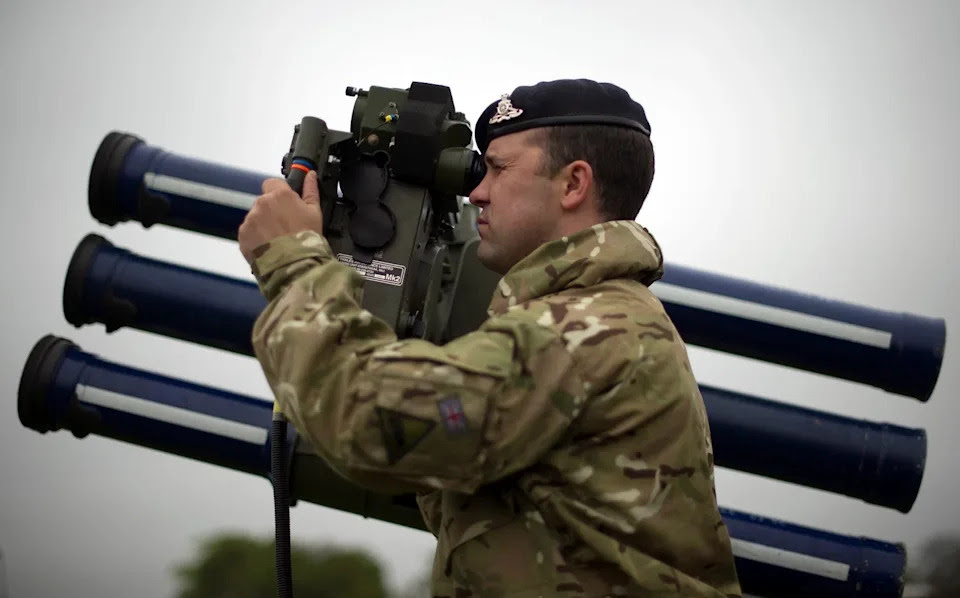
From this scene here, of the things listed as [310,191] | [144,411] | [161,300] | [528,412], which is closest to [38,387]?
[144,411]

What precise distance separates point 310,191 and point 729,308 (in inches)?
60.7

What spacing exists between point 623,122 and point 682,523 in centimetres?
55

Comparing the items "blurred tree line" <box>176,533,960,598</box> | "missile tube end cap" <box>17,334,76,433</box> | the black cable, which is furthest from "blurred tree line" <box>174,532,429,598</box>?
the black cable

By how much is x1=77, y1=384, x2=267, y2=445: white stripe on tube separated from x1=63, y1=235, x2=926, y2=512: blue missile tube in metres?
0.19

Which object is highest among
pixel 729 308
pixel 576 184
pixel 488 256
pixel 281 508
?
pixel 576 184

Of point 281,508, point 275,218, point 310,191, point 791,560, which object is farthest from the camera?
point 791,560

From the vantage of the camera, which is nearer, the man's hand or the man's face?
the man's hand

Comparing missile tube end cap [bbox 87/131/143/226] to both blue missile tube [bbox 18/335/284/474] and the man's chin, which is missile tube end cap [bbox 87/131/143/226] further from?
the man's chin

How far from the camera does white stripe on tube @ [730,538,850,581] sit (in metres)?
2.51

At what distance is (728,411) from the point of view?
2543 millimetres

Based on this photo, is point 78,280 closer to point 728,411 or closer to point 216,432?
point 216,432

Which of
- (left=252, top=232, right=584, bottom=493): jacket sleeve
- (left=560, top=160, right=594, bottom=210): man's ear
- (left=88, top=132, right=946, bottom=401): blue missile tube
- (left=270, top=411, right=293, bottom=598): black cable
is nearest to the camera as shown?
(left=252, top=232, right=584, bottom=493): jacket sleeve

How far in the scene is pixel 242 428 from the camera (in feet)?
8.29

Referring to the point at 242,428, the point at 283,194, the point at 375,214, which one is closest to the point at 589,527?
the point at 283,194
